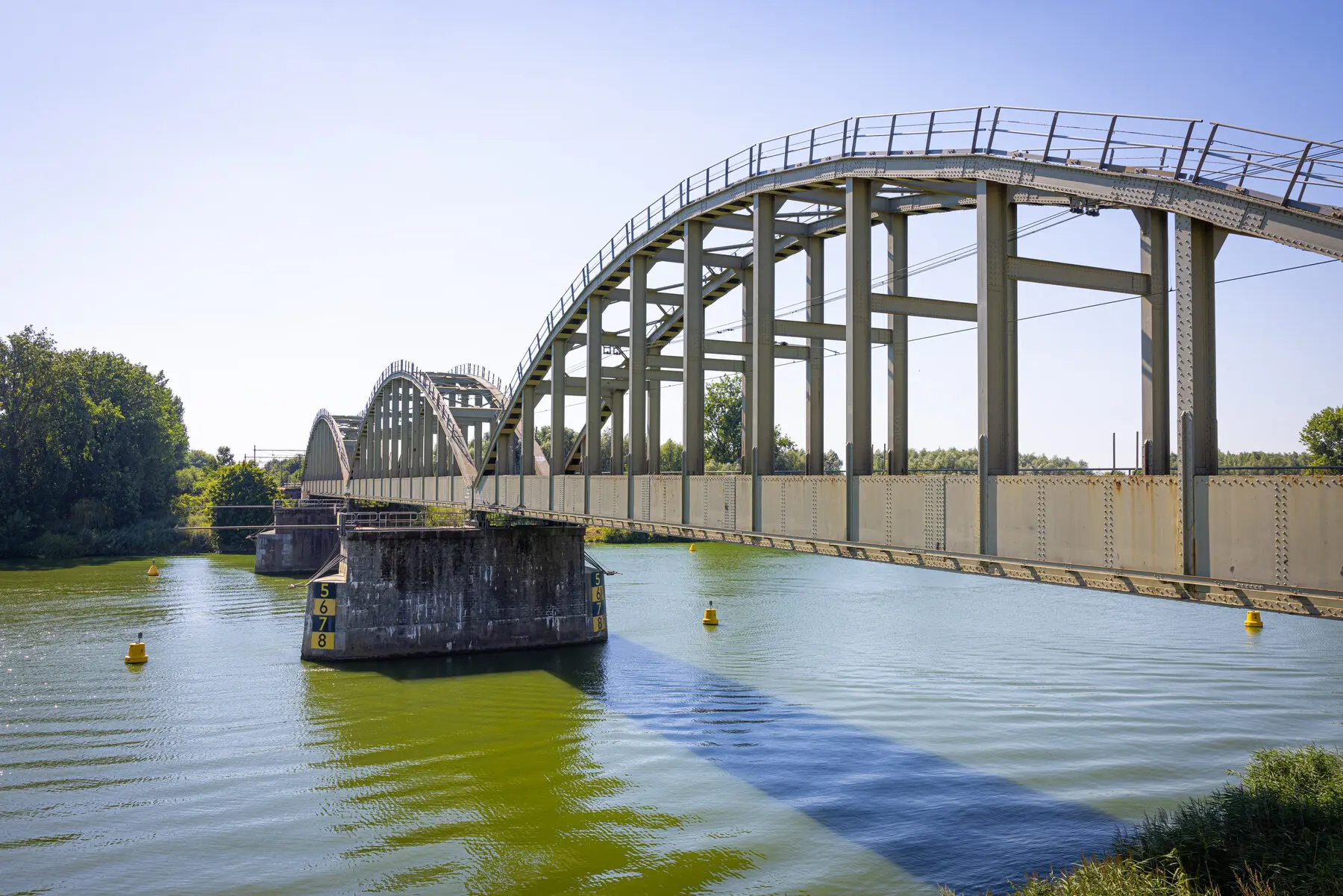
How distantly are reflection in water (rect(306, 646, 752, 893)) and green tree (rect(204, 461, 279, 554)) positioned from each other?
5576 centimetres

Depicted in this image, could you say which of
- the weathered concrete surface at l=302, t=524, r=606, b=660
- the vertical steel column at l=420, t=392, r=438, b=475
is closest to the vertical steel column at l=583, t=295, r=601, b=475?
the weathered concrete surface at l=302, t=524, r=606, b=660

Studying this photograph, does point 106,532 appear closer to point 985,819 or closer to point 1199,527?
point 985,819

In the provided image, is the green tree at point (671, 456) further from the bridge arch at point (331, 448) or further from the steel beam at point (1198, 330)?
the steel beam at point (1198, 330)

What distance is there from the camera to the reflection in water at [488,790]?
53.0ft

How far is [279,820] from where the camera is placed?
1839 cm

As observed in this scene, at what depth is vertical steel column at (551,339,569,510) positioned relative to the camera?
3400 centimetres

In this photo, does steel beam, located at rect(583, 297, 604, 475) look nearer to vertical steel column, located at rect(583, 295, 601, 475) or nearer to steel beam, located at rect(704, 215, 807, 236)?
vertical steel column, located at rect(583, 295, 601, 475)

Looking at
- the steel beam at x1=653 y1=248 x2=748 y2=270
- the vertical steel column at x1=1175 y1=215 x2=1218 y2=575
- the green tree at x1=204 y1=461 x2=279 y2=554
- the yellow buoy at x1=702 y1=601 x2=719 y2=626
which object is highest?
the steel beam at x1=653 y1=248 x2=748 y2=270

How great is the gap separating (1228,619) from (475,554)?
3179 centimetres

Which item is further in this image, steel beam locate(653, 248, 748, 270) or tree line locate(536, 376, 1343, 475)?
tree line locate(536, 376, 1343, 475)

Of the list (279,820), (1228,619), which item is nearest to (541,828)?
(279,820)

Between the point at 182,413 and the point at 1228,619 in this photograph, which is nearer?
the point at 1228,619

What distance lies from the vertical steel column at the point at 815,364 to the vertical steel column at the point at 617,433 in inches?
305

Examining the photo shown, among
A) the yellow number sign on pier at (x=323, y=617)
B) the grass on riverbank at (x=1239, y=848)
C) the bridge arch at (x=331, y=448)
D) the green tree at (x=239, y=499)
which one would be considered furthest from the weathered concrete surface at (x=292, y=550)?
the grass on riverbank at (x=1239, y=848)
